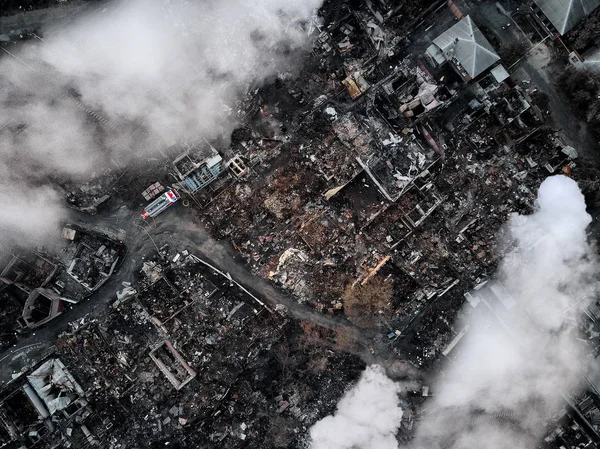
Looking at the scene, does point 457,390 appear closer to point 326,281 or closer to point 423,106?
point 326,281

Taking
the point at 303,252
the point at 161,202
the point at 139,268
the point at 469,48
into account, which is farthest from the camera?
the point at 139,268

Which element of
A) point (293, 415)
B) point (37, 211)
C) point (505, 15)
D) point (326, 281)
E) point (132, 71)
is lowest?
point (293, 415)

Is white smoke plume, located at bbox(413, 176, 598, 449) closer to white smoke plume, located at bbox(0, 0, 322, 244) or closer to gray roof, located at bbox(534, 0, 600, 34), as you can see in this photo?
gray roof, located at bbox(534, 0, 600, 34)

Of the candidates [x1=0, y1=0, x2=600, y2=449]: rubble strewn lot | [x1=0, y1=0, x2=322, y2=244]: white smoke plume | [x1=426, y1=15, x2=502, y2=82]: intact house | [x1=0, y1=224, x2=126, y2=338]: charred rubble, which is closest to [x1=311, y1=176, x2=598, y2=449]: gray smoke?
[x1=0, y1=0, x2=600, y2=449]: rubble strewn lot

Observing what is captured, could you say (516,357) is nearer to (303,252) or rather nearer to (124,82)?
(303,252)

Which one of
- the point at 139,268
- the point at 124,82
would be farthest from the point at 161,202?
the point at 124,82

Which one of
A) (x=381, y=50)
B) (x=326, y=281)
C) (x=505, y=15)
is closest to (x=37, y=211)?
(x=326, y=281)
